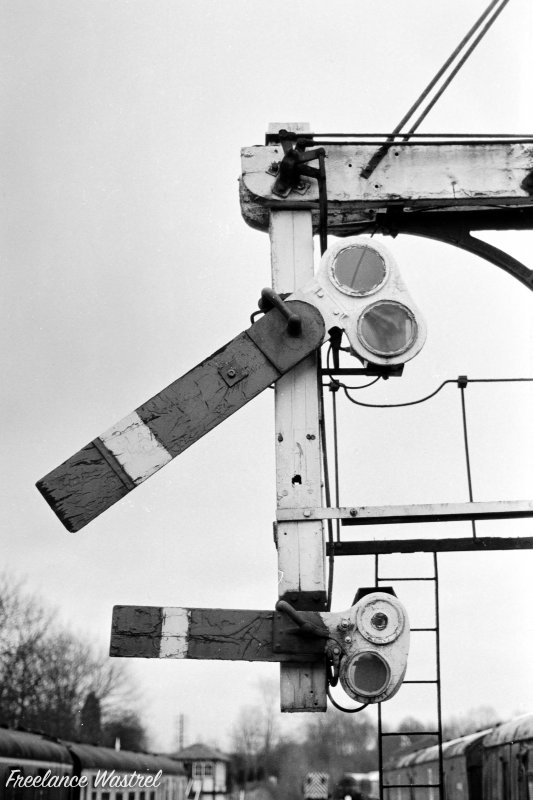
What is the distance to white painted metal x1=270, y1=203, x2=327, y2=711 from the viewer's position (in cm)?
399

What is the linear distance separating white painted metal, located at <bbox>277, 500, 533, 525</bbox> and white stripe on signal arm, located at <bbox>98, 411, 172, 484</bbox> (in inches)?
23.9

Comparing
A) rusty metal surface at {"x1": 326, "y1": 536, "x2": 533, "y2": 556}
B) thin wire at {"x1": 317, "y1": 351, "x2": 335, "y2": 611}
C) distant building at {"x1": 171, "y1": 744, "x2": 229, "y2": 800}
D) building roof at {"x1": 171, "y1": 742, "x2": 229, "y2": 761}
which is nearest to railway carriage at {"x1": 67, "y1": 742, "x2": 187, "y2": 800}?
rusty metal surface at {"x1": 326, "y1": 536, "x2": 533, "y2": 556}

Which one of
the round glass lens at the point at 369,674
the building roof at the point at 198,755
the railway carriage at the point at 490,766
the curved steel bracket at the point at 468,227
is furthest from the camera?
the building roof at the point at 198,755

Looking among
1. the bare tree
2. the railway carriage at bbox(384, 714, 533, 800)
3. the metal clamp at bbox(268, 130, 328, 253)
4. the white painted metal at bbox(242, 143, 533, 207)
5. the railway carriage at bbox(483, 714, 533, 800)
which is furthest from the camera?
the bare tree

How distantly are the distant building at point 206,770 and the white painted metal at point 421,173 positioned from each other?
180ft

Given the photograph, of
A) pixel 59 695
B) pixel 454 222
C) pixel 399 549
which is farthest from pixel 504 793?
pixel 59 695

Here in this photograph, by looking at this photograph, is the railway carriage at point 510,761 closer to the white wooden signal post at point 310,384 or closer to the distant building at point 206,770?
the white wooden signal post at point 310,384

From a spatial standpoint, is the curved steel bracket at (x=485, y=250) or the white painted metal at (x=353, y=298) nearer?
the white painted metal at (x=353, y=298)

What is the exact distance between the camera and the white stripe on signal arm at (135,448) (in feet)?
13.3

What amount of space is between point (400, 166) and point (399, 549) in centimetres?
192

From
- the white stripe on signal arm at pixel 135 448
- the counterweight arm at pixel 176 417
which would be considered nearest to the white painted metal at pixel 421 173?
the counterweight arm at pixel 176 417

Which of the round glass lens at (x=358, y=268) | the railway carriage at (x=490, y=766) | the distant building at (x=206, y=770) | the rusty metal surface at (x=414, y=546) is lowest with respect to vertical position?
the distant building at (x=206, y=770)

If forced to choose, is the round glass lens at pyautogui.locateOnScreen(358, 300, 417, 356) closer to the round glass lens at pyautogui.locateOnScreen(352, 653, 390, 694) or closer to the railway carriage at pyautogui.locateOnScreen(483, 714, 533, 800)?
the round glass lens at pyautogui.locateOnScreen(352, 653, 390, 694)

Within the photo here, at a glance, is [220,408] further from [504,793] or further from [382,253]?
[504,793]
